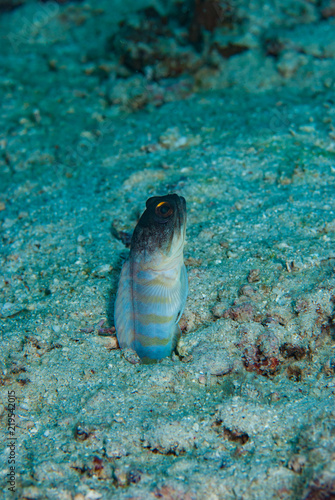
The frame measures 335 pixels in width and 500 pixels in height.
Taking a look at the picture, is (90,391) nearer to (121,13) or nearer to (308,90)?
(308,90)

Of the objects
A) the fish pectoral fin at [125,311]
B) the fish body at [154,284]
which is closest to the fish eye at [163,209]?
the fish body at [154,284]

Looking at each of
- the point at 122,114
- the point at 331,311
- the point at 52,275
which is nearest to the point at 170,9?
the point at 122,114

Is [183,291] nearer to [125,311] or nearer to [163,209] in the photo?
[125,311]

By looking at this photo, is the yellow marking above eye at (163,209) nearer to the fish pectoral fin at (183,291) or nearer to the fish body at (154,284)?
the fish body at (154,284)

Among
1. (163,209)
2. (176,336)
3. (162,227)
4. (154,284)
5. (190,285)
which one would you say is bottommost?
(176,336)

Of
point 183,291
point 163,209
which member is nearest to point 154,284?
point 183,291
